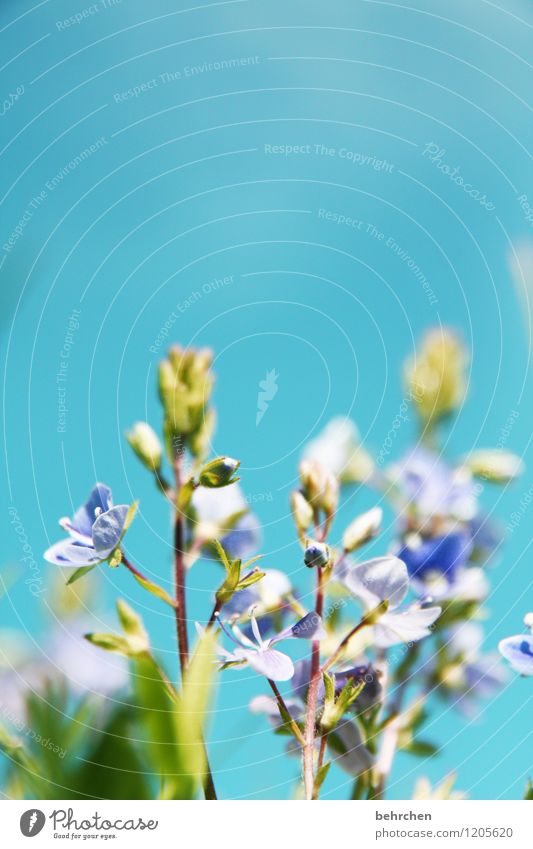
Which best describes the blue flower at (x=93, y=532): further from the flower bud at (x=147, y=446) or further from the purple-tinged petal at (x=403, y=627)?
the purple-tinged petal at (x=403, y=627)

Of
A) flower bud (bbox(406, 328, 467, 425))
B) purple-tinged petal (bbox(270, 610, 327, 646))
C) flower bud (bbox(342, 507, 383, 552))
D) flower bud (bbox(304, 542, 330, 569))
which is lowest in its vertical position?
purple-tinged petal (bbox(270, 610, 327, 646))

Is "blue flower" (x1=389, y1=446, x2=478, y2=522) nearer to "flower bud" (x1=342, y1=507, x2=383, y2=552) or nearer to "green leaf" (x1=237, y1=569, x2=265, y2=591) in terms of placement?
"flower bud" (x1=342, y1=507, x2=383, y2=552)

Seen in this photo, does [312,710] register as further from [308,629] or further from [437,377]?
[437,377]

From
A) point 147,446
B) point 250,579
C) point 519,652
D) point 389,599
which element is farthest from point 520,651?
point 147,446

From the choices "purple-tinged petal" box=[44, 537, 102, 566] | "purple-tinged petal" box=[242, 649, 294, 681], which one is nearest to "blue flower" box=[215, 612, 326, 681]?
"purple-tinged petal" box=[242, 649, 294, 681]

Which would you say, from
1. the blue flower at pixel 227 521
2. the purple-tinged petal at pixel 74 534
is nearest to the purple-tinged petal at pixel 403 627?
the blue flower at pixel 227 521

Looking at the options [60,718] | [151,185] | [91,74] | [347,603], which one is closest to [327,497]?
[347,603]
